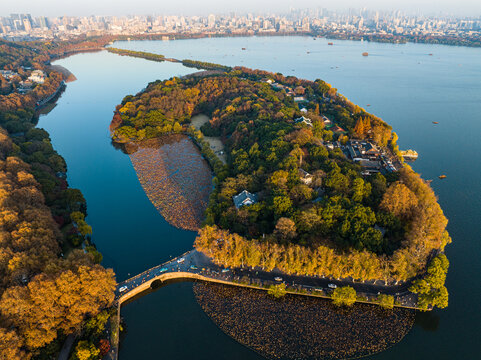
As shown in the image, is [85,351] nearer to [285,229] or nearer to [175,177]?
[285,229]

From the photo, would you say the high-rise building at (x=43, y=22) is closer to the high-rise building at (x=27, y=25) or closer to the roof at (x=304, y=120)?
the high-rise building at (x=27, y=25)

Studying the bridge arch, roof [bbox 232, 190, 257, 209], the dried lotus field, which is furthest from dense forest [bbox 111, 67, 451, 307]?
the bridge arch

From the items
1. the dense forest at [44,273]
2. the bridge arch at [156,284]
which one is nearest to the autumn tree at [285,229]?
the bridge arch at [156,284]


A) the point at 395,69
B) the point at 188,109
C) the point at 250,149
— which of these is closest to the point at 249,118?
the point at 250,149

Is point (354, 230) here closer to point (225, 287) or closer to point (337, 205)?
point (337, 205)

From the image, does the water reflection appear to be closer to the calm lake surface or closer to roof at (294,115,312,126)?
the calm lake surface
